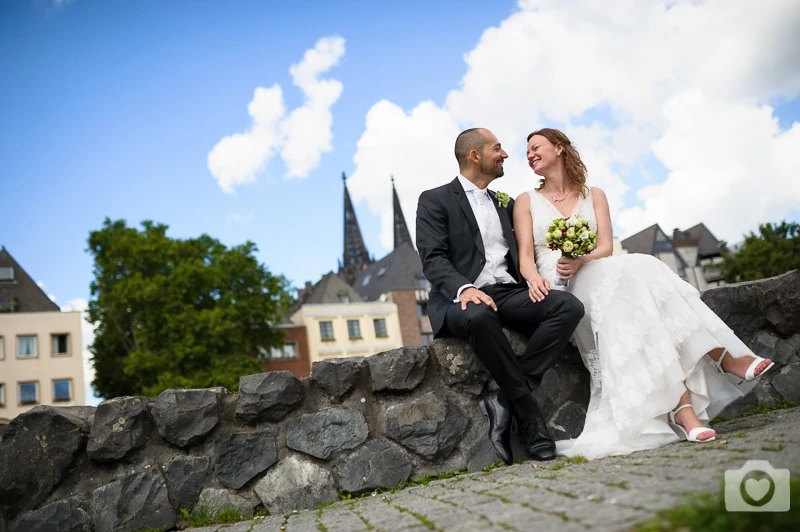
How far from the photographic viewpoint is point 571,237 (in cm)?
482

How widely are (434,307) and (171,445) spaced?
1.84 m

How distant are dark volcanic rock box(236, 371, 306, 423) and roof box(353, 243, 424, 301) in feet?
195

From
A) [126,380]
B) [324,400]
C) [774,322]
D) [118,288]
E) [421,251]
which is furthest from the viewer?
[126,380]

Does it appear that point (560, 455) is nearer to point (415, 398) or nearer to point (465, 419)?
point (465, 419)

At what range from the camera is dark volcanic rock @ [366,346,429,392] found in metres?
4.77

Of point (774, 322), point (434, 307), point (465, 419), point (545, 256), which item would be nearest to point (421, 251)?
point (434, 307)

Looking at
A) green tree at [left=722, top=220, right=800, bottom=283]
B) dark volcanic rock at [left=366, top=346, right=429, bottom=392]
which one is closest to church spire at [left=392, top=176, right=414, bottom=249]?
green tree at [left=722, top=220, right=800, bottom=283]

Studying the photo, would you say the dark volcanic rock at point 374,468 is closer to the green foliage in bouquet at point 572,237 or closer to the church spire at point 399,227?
the green foliage in bouquet at point 572,237

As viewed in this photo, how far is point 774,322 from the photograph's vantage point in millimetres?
5633

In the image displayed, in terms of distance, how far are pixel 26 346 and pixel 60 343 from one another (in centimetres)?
192

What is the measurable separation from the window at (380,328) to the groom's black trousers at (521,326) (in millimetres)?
55165

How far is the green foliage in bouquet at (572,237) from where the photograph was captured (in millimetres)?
4809

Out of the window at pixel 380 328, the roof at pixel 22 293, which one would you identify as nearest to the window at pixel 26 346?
the roof at pixel 22 293

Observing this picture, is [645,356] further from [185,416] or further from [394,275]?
[394,275]
